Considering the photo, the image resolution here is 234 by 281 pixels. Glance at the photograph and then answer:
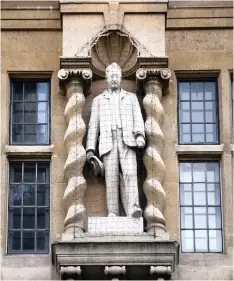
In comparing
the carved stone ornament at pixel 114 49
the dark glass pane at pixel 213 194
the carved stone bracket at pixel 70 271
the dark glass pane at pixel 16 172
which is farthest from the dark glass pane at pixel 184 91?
the carved stone bracket at pixel 70 271

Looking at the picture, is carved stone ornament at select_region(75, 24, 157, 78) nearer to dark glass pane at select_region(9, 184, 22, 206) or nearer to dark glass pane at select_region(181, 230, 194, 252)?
dark glass pane at select_region(9, 184, 22, 206)

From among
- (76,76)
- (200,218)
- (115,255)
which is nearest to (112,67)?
(76,76)

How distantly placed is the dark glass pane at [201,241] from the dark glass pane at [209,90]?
2220 mm

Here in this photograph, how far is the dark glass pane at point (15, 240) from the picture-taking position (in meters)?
29.0

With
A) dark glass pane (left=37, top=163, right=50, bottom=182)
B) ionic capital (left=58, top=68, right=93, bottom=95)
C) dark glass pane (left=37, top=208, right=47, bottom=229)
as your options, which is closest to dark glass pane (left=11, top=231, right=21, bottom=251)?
dark glass pane (left=37, top=208, right=47, bottom=229)

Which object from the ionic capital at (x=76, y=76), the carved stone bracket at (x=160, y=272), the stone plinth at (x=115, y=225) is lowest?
the carved stone bracket at (x=160, y=272)

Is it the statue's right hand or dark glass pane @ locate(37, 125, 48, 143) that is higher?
dark glass pane @ locate(37, 125, 48, 143)

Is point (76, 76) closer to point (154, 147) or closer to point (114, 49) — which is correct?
point (114, 49)

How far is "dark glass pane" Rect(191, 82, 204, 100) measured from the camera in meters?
30.0

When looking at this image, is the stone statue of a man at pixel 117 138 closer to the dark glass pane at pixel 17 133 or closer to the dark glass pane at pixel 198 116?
the dark glass pane at pixel 198 116

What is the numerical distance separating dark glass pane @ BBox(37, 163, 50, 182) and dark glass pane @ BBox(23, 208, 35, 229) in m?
0.51

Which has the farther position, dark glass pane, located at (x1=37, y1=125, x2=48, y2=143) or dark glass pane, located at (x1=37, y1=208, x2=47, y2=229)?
dark glass pane, located at (x1=37, y1=125, x2=48, y2=143)

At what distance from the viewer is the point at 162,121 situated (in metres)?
29.4

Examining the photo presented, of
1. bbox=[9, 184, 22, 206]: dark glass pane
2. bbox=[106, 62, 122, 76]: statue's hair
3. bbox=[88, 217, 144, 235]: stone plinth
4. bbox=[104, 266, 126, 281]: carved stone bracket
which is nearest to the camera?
bbox=[104, 266, 126, 281]: carved stone bracket
